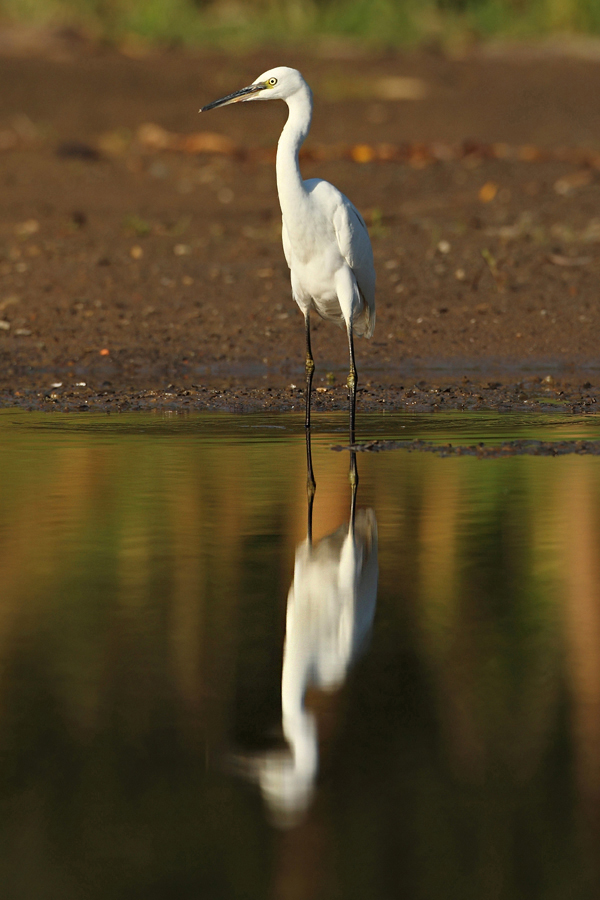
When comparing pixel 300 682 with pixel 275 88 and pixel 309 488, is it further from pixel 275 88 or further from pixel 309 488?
pixel 275 88

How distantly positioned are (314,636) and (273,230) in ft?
30.8

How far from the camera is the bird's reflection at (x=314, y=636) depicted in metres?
3.32

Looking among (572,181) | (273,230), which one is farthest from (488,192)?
(273,230)

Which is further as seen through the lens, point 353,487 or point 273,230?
point 273,230

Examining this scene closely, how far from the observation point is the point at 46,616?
4.50 m

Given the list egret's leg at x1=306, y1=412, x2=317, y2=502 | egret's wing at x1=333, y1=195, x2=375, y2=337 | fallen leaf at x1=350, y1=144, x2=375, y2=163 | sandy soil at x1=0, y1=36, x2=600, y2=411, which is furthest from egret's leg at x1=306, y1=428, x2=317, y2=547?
fallen leaf at x1=350, y1=144, x2=375, y2=163

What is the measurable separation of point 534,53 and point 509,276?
10.2 meters

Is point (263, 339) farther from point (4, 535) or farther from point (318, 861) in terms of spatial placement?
point (318, 861)

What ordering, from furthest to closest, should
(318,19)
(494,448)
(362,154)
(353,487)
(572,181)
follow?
1. (318,19)
2. (362,154)
3. (572,181)
4. (494,448)
5. (353,487)

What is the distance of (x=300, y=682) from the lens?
3861 mm

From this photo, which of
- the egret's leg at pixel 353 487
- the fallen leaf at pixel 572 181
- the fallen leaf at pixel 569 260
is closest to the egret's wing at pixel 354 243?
the egret's leg at pixel 353 487

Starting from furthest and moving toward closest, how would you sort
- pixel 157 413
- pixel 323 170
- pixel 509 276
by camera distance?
pixel 323 170 → pixel 509 276 → pixel 157 413

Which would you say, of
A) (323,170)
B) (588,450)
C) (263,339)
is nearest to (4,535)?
(588,450)

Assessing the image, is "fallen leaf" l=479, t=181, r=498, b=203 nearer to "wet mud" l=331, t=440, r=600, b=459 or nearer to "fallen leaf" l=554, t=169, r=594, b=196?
Result: "fallen leaf" l=554, t=169, r=594, b=196
